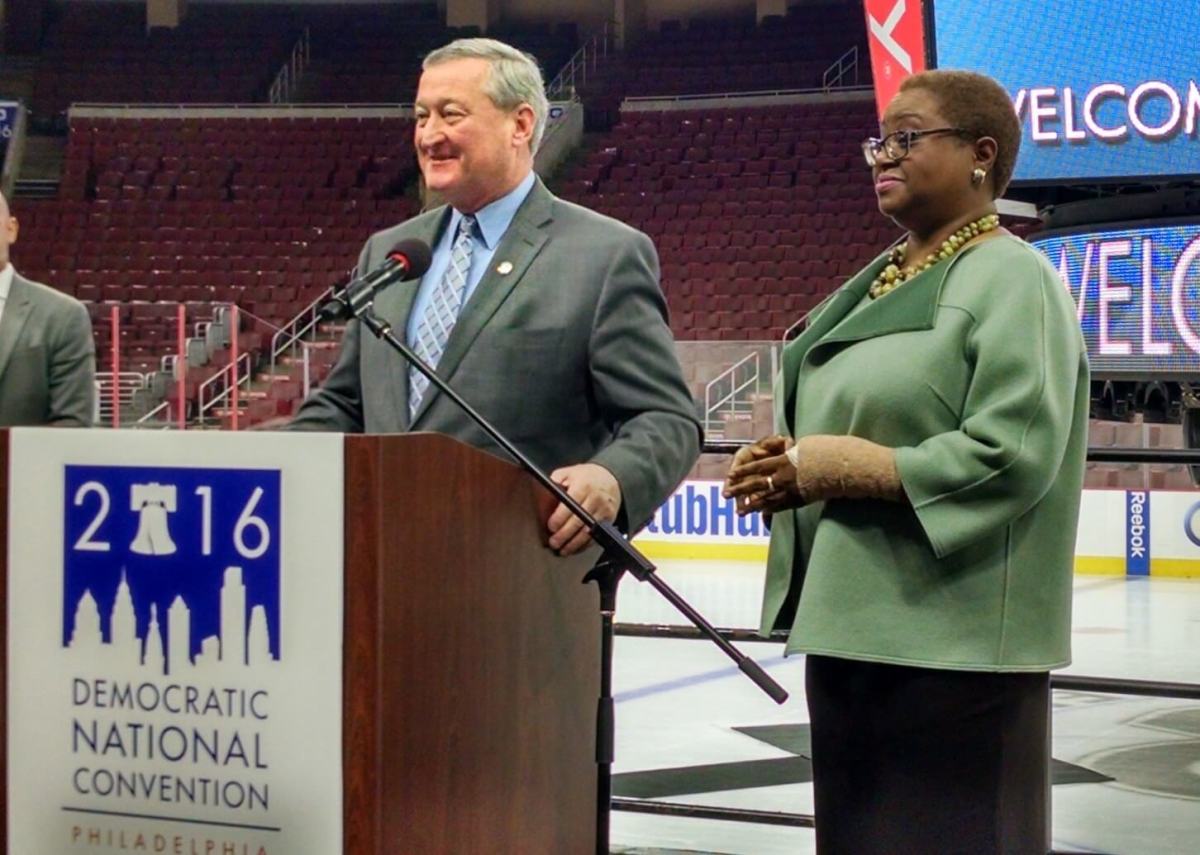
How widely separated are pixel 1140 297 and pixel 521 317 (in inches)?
135

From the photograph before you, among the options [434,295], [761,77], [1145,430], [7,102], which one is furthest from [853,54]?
[434,295]

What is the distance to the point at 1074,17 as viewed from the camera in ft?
17.7

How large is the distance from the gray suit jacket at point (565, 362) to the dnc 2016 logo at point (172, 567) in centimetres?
48

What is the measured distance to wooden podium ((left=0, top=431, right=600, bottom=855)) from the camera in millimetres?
1559

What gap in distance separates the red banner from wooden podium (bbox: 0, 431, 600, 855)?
4581 millimetres

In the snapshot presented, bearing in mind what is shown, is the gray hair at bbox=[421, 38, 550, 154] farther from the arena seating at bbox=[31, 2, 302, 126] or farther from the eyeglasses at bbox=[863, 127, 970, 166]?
the arena seating at bbox=[31, 2, 302, 126]

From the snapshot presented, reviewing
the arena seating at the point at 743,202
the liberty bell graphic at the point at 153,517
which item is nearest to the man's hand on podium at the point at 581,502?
the liberty bell graphic at the point at 153,517

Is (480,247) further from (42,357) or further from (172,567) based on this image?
(42,357)

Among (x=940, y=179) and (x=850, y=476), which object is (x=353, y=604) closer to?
(x=850, y=476)

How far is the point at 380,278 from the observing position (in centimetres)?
182

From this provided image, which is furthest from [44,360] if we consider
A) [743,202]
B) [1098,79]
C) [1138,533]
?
[743,202]

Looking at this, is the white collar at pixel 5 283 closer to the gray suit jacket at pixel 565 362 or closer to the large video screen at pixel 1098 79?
the gray suit jacket at pixel 565 362

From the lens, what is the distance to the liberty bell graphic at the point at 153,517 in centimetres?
162

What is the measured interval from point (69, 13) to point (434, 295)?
1978cm
